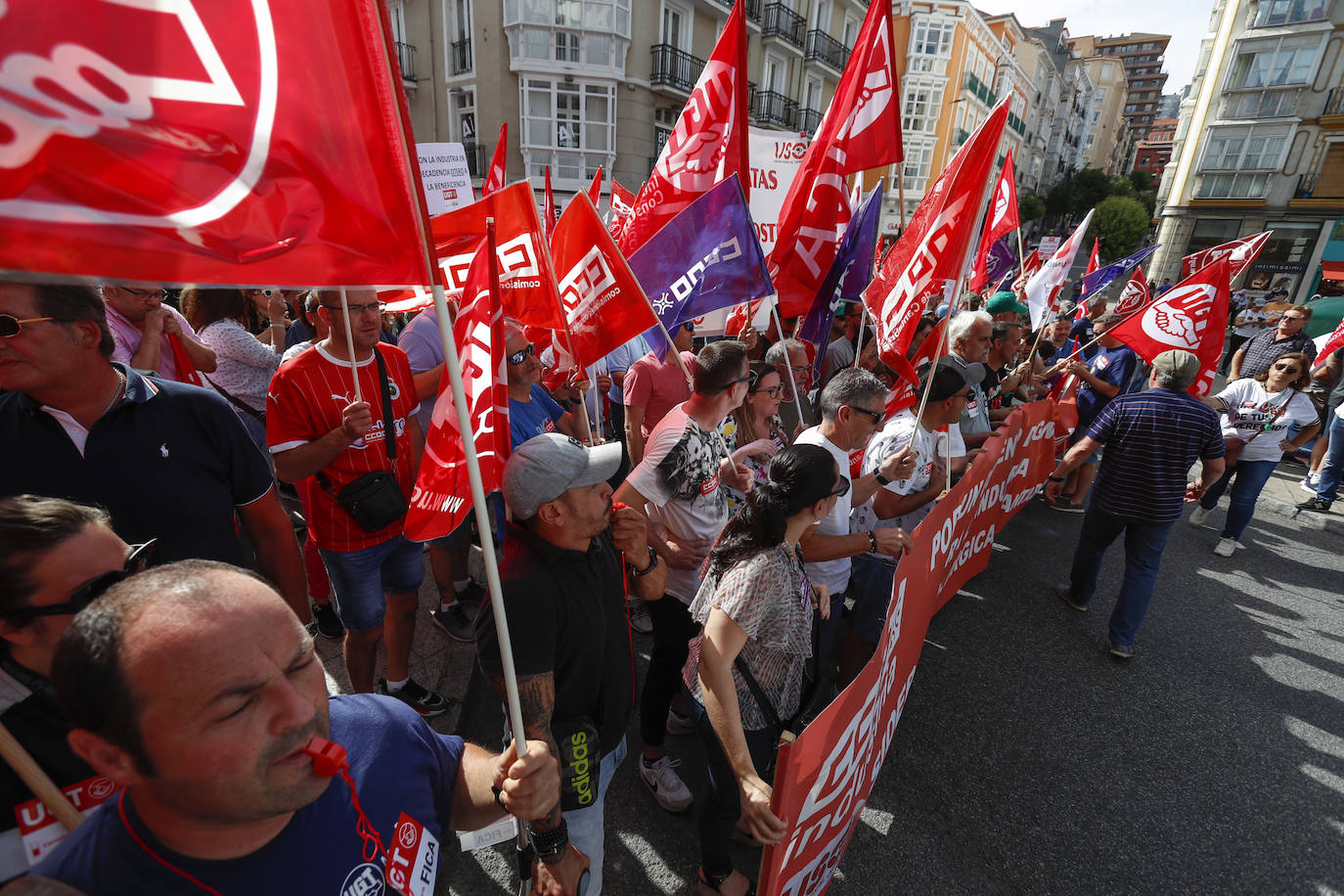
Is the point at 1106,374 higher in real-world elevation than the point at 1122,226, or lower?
lower

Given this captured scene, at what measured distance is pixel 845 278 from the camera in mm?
4418

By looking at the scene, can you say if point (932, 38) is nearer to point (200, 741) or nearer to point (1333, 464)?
point (1333, 464)

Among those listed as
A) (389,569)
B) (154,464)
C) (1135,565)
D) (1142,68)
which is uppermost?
(1142,68)

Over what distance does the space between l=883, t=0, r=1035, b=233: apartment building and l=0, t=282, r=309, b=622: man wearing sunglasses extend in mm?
35919

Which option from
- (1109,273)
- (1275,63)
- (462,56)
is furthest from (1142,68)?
(1109,273)

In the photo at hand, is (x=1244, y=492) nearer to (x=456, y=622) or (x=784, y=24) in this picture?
(x=456, y=622)

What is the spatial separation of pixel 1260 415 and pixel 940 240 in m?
4.50

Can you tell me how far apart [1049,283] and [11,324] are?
8193 millimetres

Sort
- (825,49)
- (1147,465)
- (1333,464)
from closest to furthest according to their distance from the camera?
(1147,465) < (1333,464) < (825,49)

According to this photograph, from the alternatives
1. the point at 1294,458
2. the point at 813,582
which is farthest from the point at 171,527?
the point at 1294,458

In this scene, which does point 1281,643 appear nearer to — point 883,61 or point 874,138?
point 874,138

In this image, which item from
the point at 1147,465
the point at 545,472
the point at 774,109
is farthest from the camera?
the point at 774,109

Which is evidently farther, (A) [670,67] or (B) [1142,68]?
(B) [1142,68]

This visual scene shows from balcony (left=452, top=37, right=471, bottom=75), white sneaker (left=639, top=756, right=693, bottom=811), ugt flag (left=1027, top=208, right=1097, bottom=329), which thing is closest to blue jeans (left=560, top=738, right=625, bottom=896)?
white sneaker (left=639, top=756, right=693, bottom=811)
